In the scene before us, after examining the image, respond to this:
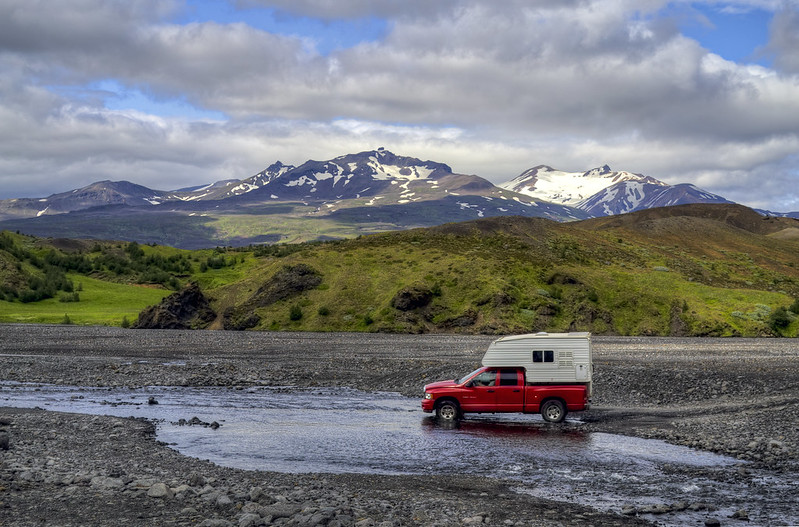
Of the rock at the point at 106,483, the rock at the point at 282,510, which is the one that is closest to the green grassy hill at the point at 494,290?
the rock at the point at 106,483

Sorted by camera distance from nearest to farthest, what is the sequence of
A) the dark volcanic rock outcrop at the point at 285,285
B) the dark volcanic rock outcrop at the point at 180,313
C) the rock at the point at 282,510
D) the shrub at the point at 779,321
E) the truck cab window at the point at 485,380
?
the rock at the point at 282,510, the truck cab window at the point at 485,380, the shrub at the point at 779,321, the dark volcanic rock outcrop at the point at 180,313, the dark volcanic rock outcrop at the point at 285,285

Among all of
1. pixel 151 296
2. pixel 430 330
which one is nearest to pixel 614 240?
pixel 430 330

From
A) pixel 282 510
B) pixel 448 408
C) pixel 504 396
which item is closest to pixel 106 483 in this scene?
pixel 282 510

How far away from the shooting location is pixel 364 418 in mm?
35531

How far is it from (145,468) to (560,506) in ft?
41.5

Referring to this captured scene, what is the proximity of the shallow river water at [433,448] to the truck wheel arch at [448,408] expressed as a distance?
538 millimetres

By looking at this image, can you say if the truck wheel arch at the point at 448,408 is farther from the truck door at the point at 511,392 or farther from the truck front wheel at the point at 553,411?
the truck front wheel at the point at 553,411

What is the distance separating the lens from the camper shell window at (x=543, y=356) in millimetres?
34438

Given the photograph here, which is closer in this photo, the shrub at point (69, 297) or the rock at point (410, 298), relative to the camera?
the rock at point (410, 298)

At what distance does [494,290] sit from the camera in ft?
301

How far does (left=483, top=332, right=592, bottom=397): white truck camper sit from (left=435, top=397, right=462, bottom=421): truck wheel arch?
2804 mm

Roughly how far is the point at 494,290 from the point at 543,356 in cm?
5757

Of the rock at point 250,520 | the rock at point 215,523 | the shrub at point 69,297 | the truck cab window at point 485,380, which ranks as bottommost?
the rock at point 250,520

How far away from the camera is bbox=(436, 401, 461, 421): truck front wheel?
34875 millimetres
